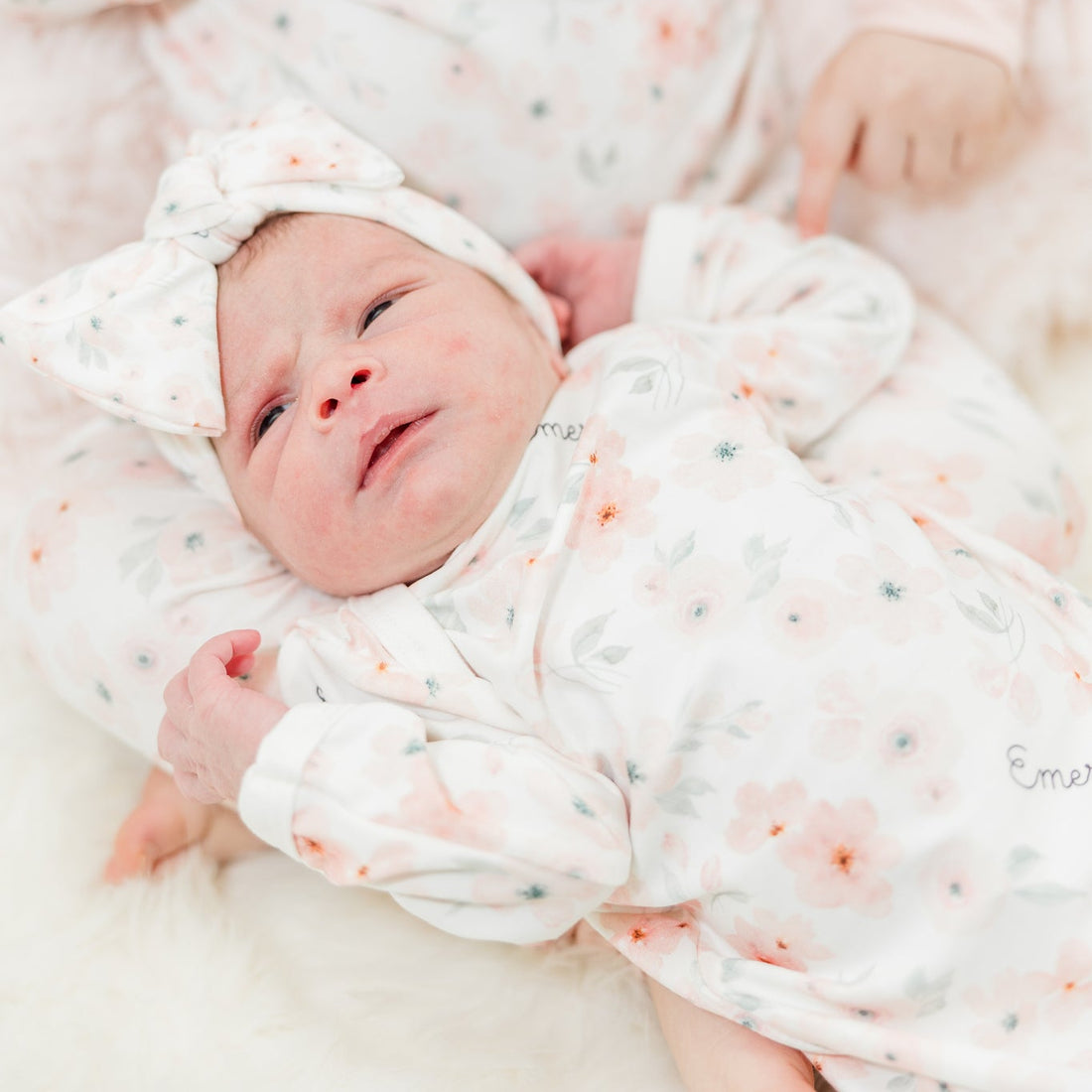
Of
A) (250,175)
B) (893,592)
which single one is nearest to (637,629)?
(893,592)

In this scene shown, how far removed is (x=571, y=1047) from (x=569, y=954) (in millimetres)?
102

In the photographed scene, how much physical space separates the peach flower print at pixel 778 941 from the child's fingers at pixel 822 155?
0.87 metres

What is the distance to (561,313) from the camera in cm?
149

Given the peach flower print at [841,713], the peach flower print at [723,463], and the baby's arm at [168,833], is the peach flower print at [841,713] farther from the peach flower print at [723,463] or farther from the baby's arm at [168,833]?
the baby's arm at [168,833]

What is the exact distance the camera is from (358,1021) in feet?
3.98

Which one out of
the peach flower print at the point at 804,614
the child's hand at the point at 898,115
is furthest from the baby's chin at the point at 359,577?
the child's hand at the point at 898,115

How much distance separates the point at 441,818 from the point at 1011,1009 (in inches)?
20.7

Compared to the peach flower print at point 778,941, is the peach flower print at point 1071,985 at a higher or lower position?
higher

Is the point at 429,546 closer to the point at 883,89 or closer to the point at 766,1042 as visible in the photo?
the point at 766,1042

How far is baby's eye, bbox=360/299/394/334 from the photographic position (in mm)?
1255

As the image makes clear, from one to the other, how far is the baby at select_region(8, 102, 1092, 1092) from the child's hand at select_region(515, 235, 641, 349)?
0.12 m

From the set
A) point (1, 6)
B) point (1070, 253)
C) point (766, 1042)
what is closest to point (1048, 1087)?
point (766, 1042)

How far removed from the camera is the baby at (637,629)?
1.02 metres

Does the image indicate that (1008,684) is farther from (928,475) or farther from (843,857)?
(928,475)
